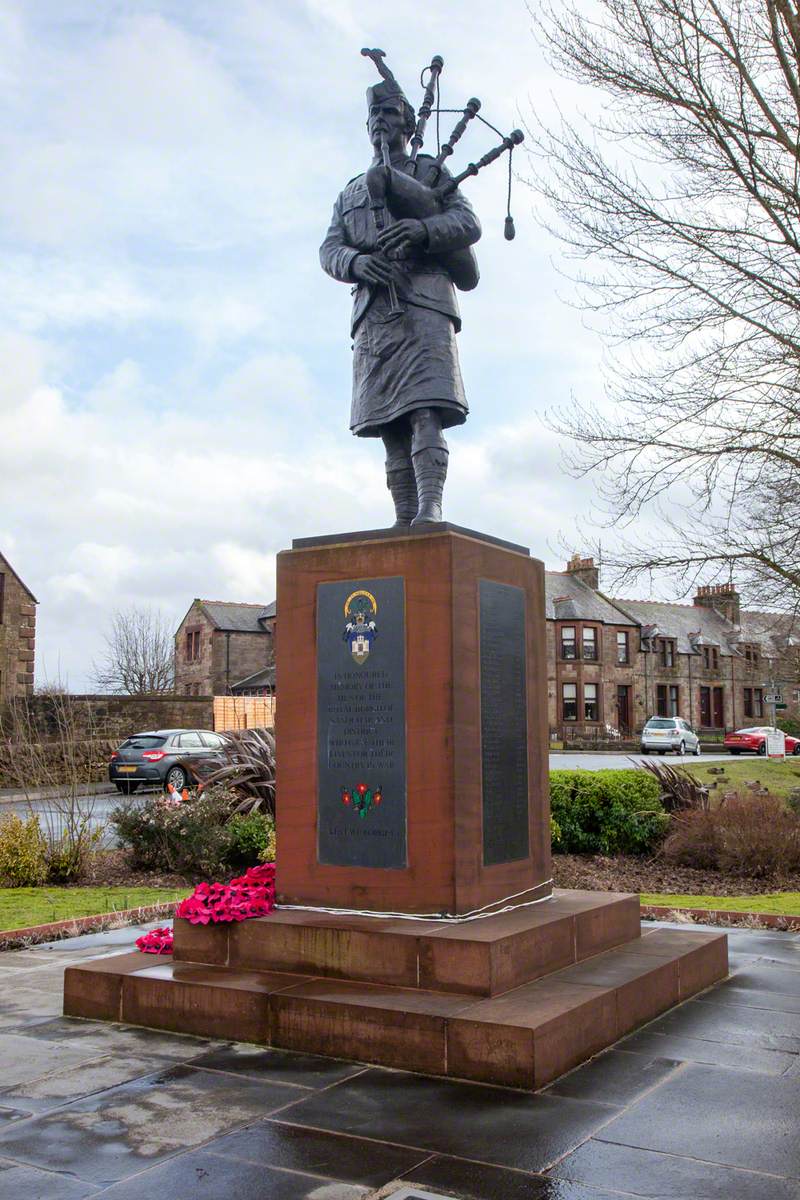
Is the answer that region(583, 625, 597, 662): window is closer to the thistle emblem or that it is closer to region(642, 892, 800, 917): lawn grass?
region(642, 892, 800, 917): lawn grass

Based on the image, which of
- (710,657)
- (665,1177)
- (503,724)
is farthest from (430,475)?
(710,657)

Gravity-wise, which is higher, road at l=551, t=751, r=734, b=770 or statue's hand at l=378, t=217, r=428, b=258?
statue's hand at l=378, t=217, r=428, b=258

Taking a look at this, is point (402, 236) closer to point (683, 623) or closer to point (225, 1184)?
point (225, 1184)

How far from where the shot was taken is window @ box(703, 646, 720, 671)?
6419 centimetres

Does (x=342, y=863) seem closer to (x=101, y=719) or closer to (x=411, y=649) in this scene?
(x=411, y=649)

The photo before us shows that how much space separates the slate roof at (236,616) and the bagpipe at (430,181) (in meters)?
50.3

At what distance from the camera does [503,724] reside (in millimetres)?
5973

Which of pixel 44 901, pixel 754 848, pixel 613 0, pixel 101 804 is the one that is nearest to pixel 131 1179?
pixel 44 901

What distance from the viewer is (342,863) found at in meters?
5.66

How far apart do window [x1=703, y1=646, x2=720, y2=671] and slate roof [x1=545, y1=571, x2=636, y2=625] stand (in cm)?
685

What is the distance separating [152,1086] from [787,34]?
13.3 meters

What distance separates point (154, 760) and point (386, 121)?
1752 centimetres

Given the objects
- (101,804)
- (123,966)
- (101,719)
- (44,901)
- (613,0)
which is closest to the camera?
(123,966)

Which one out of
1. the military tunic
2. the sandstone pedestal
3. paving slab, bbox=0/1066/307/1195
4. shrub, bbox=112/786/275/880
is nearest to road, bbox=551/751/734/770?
shrub, bbox=112/786/275/880
